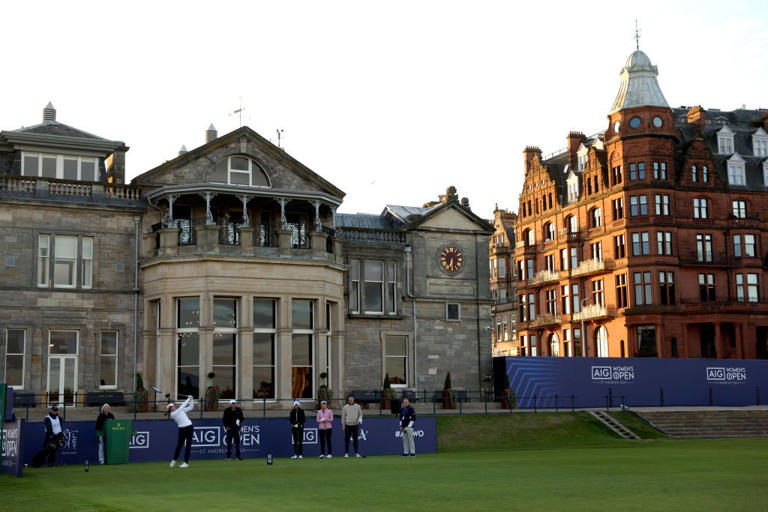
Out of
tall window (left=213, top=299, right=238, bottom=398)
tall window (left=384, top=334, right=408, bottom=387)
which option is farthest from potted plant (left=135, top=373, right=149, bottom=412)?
tall window (left=384, top=334, right=408, bottom=387)

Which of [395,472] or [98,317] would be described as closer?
[395,472]

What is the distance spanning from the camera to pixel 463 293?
4922cm

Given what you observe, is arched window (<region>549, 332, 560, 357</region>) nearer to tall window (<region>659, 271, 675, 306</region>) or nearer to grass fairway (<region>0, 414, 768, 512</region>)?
tall window (<region>659, 271, 675, 306</region>)

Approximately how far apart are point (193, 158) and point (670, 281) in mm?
41721

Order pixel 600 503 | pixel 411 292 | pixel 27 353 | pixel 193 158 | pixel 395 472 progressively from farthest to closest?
pixel 411 292 → pixel 193 158 → pixel 27 353 → pixel 395 472 → pixel 600 503

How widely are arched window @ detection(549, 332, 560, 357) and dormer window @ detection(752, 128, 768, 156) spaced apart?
872 inches

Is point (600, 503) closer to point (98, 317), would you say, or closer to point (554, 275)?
point (98, 317)

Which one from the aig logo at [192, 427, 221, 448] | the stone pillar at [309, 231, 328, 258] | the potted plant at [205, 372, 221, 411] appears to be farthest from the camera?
the stone pillar at [309, 231, 328, 258]

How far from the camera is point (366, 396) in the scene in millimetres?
45188

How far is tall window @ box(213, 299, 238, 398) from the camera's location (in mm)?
40969

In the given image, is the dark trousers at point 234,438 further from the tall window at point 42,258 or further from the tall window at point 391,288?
the tall window at point 391,288

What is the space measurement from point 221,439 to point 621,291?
4936cm

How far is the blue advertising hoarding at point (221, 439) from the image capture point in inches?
1116

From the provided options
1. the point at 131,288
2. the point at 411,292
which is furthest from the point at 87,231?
the point at 411,292
